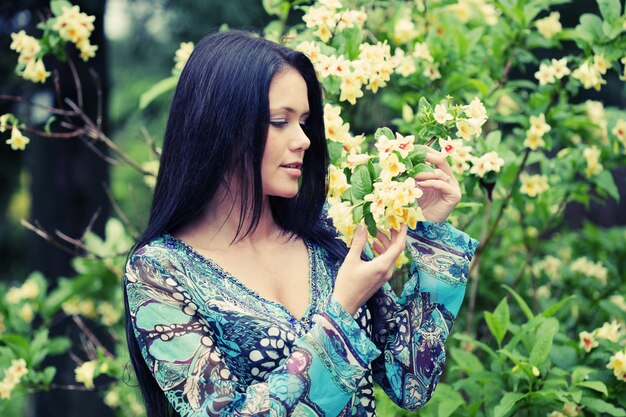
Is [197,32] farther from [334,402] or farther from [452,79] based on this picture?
[334,402]

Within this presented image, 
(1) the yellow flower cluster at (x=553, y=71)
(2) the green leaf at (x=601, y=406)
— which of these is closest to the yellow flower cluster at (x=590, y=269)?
(1) the yellow flower cluster at (x=553, y=71)

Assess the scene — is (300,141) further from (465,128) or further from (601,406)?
(601,406)

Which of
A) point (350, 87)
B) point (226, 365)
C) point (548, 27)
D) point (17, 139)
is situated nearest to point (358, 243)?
point (226, 365)

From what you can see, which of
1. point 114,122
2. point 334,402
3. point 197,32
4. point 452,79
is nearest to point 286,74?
point 334,402

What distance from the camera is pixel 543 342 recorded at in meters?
2.38

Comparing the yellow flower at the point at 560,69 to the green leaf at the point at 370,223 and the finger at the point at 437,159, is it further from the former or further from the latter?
the green leaf at the point at 370,223

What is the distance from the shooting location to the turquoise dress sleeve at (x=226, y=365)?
66.2 inches

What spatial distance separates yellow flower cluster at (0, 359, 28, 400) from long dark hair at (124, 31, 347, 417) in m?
0.99

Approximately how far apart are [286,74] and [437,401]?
107cm

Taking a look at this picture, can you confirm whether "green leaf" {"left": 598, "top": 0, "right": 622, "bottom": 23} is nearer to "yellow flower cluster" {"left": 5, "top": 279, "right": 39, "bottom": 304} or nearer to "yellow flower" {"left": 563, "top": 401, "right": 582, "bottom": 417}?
"yellow flower" {"left": 563, "top": 401, "right": 582, "bottom": 417}

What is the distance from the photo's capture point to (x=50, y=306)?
3594mm

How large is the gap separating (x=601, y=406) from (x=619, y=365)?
0.12m

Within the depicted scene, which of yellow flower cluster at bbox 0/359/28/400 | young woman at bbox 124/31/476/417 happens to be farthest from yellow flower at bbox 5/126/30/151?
young woman at bbox 124/31/476/417

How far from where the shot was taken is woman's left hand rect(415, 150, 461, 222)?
183cm
